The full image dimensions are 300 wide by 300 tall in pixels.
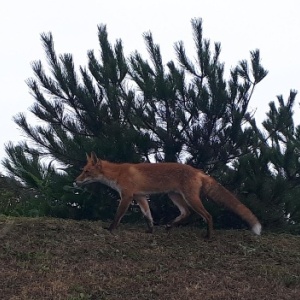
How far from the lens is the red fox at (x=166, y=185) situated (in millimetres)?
9680

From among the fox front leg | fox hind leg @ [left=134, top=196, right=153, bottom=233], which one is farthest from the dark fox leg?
the fox front leg

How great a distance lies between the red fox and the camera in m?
9.68

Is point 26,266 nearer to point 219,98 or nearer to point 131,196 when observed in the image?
point 131,196

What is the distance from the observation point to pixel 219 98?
1042 centimetres

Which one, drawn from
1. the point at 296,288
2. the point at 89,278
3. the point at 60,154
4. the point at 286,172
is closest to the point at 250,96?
the point at 286,172

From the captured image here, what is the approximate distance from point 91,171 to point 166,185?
3.78ft

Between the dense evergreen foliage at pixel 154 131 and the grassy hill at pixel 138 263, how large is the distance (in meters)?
1.10

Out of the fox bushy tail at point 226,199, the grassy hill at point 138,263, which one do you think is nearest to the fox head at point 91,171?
the grassy hill at point 138,263

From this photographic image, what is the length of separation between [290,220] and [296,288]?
10.9 feet

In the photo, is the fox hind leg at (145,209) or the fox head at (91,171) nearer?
the fox hind leg at (145,209)

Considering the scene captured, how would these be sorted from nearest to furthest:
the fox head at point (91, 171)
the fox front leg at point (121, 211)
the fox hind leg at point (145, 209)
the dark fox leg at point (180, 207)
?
the fox front leg at point (121, 211) < the fox hind leg at point (145, 209) < the dark fox leg at point (180, 207) < the fox head at point (91, 171)

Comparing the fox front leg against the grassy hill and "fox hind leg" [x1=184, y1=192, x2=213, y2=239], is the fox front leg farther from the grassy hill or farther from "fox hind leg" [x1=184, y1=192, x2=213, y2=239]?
"fox hind leg" [x1=184, y1=192, x2=213, y2=239]

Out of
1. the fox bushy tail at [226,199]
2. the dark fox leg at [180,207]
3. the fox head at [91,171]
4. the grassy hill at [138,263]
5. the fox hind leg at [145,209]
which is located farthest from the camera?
the fox head at [91,171]

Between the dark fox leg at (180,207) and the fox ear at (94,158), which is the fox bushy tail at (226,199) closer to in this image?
the dark fox leg at (180,207)
